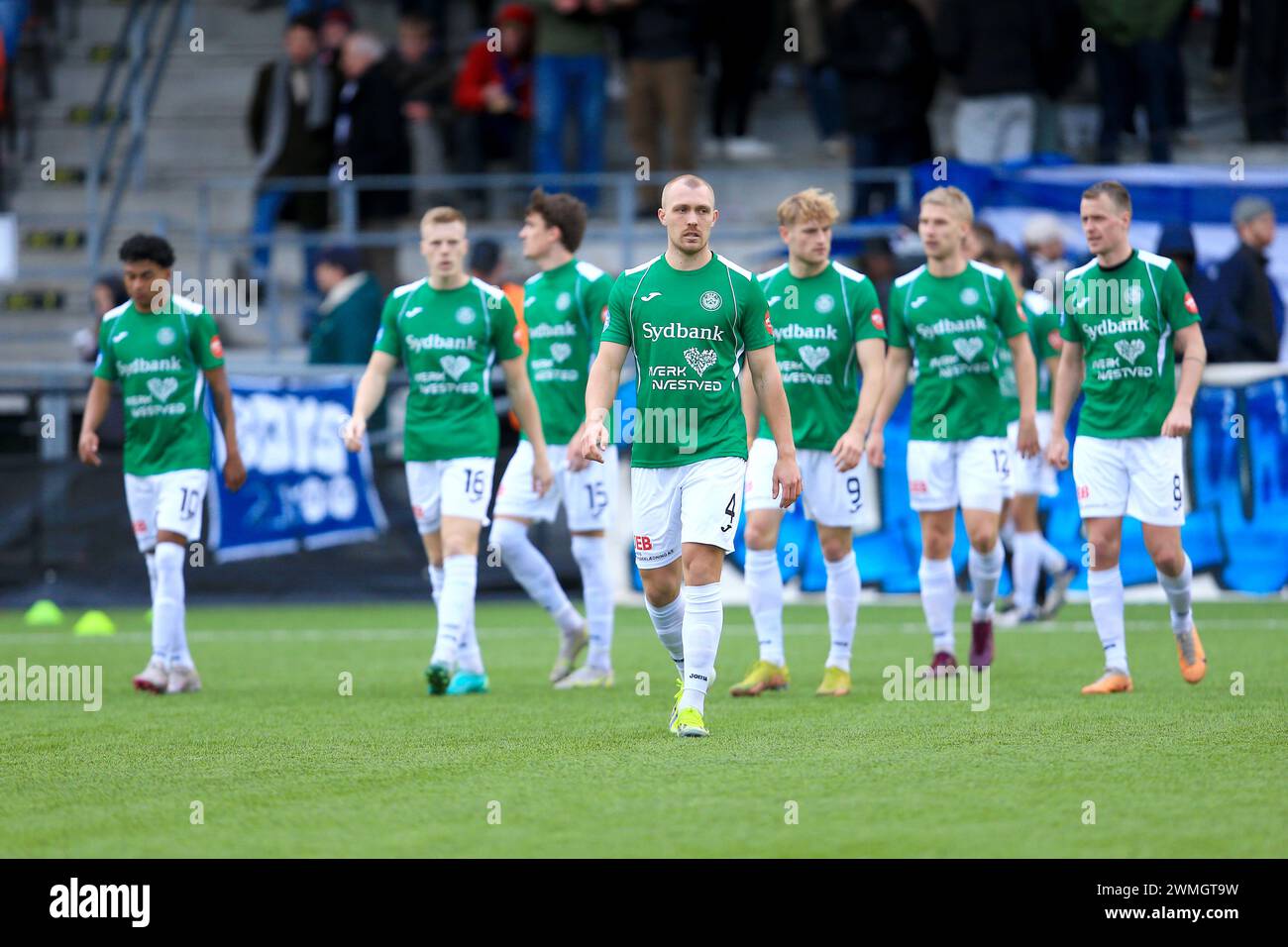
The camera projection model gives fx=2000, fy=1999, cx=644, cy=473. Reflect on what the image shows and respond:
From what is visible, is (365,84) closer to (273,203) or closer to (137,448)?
(273,203)

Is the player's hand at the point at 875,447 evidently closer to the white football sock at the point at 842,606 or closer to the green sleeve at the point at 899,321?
the white football sock at the point at 842,606

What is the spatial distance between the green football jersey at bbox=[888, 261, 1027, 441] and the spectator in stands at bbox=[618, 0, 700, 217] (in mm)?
9485

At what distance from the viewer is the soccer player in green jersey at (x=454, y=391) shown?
10656 mm

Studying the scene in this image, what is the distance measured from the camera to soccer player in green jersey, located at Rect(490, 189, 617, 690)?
11203 mm

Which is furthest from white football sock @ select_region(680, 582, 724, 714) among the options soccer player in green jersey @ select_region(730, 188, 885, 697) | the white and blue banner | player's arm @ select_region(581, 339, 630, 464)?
the white and blue banner

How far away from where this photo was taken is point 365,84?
67.8 feet

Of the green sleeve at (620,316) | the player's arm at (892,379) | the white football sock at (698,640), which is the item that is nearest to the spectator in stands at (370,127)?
the player's arm at (892,379)

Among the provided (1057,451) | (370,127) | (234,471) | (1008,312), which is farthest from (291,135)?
(1057,451)

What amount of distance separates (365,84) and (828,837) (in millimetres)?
15842

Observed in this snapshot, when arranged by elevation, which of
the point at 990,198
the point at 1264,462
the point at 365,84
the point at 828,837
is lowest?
the point at 828,837

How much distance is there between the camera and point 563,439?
11.4 metres

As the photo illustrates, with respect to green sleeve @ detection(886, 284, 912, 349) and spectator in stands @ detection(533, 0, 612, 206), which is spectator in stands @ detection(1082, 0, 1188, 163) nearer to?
spectator in stands @ detection(533, 0, 612, 206)

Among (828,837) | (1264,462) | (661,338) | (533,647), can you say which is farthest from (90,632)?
(828,837)

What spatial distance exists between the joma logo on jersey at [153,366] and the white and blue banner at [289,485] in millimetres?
5897
